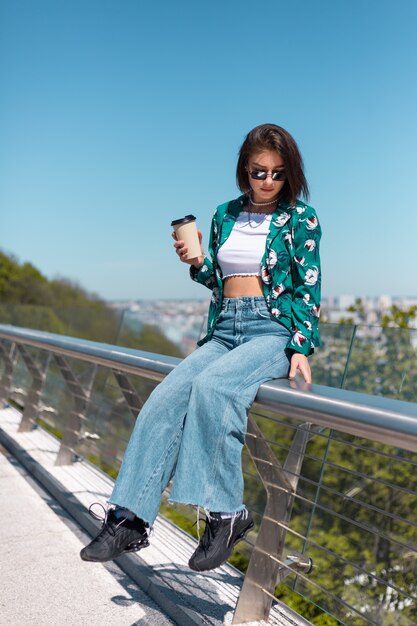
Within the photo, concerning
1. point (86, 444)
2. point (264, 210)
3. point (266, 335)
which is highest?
point (264, 210)

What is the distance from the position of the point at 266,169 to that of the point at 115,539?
4.37ft

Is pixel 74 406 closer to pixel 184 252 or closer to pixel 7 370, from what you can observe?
pixel 184 252

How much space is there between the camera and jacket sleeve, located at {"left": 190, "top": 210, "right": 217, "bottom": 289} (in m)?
2.70

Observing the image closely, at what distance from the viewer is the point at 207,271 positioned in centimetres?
270

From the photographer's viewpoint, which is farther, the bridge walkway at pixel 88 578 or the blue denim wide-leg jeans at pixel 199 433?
the bridge walkway at pixel 88 578

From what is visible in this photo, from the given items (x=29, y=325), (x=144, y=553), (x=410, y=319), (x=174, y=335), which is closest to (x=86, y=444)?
(x=144, y=553)

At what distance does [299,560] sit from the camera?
243 centimetres

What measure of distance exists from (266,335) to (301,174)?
0.59m

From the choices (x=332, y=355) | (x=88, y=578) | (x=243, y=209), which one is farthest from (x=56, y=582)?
(x=332, y=355)

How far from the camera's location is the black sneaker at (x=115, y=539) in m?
2.16

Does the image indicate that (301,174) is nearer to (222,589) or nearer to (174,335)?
(222,589)

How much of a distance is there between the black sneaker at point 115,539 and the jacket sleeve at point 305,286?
2.47 feet

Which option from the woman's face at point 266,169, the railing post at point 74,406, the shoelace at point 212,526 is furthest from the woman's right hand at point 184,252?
the railing post at point 74,406

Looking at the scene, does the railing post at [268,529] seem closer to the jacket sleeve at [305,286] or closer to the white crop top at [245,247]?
A: the jacket sleeve at [305,286]
